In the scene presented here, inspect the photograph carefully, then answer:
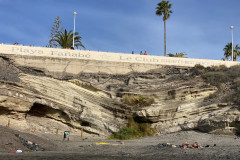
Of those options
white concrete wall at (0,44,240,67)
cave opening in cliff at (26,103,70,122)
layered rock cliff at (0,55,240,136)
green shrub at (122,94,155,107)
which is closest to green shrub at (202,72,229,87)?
layered rock cliff at (0,55,240,136)

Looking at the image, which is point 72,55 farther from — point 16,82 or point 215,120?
point 215,120

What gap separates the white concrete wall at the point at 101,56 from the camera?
25.2 m

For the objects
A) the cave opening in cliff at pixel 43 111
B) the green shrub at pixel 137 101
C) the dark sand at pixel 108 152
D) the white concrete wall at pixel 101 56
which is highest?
the white concrete wall at pixel 101 56

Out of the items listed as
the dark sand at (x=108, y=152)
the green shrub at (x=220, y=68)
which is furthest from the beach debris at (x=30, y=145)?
the green shrub at (x=220, y=68)

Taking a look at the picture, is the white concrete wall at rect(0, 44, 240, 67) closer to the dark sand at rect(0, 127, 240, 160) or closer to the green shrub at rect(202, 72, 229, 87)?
the green shrub at rect(202, 72, 229, 87)

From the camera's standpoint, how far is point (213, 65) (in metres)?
29.2

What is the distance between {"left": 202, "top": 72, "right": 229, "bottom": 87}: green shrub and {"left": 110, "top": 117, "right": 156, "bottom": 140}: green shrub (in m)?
6.34

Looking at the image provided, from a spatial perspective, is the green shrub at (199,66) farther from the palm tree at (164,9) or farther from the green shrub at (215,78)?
the palm tree at (164,9)

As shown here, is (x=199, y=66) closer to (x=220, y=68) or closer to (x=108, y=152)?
(x=220, y=68)

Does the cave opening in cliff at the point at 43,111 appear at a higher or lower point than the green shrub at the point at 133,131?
higher

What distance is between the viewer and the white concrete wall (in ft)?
82.7

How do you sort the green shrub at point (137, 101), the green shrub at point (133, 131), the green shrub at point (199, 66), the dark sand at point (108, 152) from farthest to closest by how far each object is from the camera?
1. the green shrub at point (199, 66)
2. the green shrub at point (137, 101)
3. the green shrub at point (133, 131)
4. the dark sand at point (108, 152)

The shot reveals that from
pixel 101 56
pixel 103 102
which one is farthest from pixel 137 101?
pixel 101 56

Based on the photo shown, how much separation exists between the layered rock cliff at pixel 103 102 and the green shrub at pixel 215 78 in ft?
2.11
